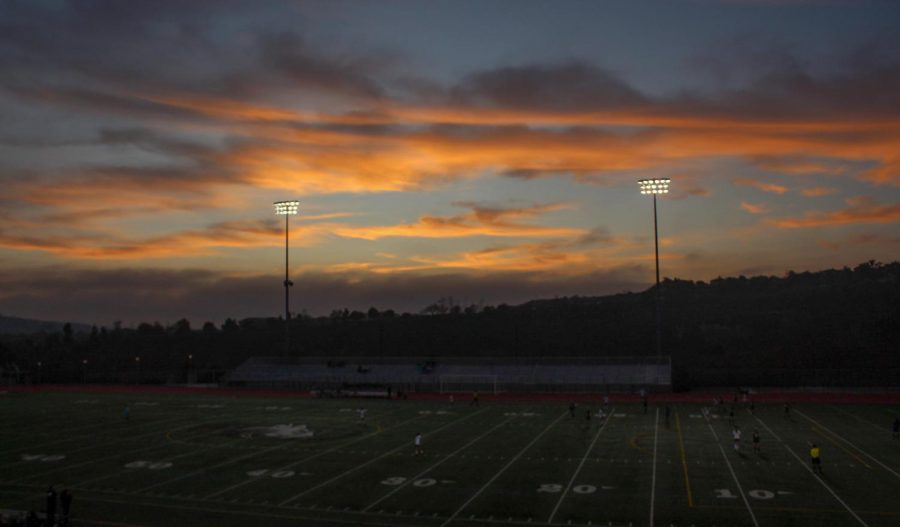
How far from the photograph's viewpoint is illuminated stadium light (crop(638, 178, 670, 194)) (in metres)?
67.9

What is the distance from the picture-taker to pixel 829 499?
1072 inches

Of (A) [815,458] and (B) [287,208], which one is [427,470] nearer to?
(A) [815,458]

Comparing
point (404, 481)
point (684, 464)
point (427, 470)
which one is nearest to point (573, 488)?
point (404, 481)

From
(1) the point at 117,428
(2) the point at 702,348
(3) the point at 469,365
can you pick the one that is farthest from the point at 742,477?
(2) the point at 702,348

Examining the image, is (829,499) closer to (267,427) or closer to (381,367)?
(267,427)

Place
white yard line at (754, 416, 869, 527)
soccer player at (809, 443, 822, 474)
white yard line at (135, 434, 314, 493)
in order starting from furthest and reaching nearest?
soccer player at (809, 443, 822, 474) < white yard line at (135, 434, 314, 493) < white yard line at (754, 416, 869, 527)

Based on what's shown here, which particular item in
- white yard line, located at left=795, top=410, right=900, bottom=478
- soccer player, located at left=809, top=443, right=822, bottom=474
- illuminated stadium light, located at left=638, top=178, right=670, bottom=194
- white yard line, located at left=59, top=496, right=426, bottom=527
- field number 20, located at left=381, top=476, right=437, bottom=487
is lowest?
white yard line, located at left=59, top=496, right=426, bottom=527

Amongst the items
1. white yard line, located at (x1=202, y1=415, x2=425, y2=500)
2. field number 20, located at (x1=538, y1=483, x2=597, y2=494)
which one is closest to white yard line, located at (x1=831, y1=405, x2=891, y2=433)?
field number 20, located at (x1=538, y1=483, x2=597, y2=494)

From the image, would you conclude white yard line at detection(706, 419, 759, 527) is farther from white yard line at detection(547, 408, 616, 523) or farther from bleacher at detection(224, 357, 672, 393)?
bleacher at detection(224, 357, 672, 393)

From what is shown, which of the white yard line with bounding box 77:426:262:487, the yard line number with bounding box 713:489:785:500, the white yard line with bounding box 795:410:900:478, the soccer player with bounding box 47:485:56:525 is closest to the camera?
the soccer player with bounding box 47:485:56:525

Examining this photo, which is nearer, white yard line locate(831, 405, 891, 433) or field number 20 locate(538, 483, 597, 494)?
field number 20 locate(538, 483, 597, 494)

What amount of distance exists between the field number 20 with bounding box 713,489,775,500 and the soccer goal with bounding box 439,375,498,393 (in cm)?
4404

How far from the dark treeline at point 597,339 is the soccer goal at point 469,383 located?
2748cm

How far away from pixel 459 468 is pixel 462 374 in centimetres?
4356
